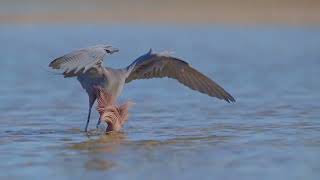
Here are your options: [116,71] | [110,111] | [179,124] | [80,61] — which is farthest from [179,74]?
[80,61]

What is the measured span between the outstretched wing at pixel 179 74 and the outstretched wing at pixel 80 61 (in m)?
0.69

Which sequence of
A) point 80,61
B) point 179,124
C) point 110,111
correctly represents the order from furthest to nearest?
point 179,124 → point 110,111 → point 80,61

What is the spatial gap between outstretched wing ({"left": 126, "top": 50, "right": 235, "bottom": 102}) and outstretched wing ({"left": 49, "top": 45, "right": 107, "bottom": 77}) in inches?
27.1

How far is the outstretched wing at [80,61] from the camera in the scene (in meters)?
9.54

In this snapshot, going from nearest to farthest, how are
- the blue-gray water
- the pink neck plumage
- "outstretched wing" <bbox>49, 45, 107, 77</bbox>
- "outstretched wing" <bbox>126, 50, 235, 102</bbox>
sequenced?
the blue-gray water, "outstretched wing" <bbox>49, 45, 107, 77</bbox>, the pink neck plumage, "outstretched wing" <bbox>126, 50, 235, 102</bbox>

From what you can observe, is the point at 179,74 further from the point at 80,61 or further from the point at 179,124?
the point at 80,61

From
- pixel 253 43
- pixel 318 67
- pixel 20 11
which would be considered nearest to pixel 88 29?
pixel 20 11

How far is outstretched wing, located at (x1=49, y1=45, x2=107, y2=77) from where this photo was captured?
9539 millimetres

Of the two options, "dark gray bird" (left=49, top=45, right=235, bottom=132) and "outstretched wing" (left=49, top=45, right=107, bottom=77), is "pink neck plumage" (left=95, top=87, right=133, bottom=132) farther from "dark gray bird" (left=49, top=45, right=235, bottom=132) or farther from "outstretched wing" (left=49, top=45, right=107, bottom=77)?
"outstretched wing" (left=49, top=45, right=107, bottom=77)

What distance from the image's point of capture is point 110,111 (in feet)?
33.1

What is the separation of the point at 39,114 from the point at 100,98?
6.21 feet

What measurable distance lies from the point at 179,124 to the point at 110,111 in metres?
0.98

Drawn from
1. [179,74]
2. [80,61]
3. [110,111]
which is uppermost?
[179,74]

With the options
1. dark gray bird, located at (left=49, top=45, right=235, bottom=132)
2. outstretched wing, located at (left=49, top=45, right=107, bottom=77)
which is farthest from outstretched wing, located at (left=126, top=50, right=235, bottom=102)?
outstretched wing, located at (left=49, top=45, right=107, bottom=77)
